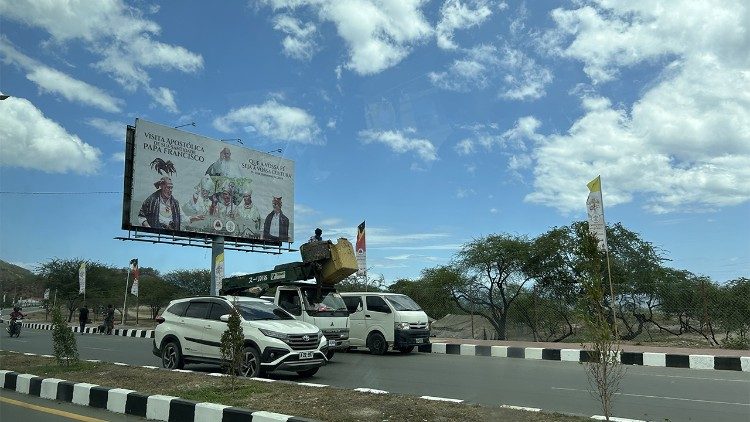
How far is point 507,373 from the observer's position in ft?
40.7

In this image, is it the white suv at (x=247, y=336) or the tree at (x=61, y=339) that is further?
the tree at (x=61, y=339)

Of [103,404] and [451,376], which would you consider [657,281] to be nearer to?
[451,376]

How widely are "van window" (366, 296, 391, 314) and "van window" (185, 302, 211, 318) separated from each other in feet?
18.7

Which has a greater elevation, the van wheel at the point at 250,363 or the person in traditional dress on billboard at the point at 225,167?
the person in traditional dress on billboard at the point at 225,167

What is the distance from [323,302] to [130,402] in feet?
24.7

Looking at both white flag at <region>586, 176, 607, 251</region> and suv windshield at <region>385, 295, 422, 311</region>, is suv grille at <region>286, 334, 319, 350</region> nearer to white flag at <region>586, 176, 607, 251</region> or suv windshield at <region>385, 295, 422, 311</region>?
suv windshield at <region>385, 295, 422, 311</region>

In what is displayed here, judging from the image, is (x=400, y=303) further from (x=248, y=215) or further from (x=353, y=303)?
(x=248, y=215)

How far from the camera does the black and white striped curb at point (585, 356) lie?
45.2 ft

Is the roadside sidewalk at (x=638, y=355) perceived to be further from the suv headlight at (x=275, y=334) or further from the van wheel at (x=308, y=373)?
the suv headlight at (x=275, y=334)

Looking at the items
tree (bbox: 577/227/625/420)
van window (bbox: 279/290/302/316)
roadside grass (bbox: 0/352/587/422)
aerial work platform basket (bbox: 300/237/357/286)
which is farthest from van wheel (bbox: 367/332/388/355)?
tree (bbox: 577/227/625/420)

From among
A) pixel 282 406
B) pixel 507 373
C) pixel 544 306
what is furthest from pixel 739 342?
pixel 282 406

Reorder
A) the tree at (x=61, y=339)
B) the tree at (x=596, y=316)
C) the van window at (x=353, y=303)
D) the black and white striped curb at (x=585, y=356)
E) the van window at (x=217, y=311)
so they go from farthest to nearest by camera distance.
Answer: the van window at (x=353, y=303) → the black and white striped curb at (x=585, y=356) → the van window at (x=217, y=311) → the tree at (x=61, y=339) → the tree at (x=596, y=316)

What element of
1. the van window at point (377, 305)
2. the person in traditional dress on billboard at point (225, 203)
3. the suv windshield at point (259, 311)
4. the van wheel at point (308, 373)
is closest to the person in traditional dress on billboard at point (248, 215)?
the person in traditional dress on billboard at point (225, 203)

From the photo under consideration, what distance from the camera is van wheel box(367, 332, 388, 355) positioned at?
1630cm
